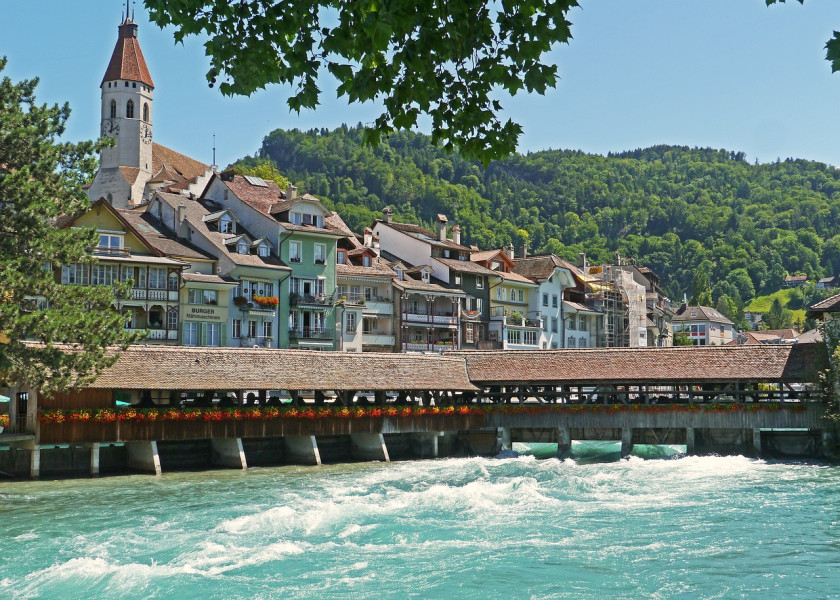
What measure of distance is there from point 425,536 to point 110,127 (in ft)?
212

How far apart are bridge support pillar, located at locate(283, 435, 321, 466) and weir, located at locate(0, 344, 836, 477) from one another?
0.25 ft

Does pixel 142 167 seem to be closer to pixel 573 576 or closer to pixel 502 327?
pixel 502 327

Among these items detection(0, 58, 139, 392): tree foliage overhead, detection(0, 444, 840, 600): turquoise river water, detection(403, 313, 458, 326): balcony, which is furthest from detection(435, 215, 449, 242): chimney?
detection(0, 58, 139, 392): tree foliage overhead

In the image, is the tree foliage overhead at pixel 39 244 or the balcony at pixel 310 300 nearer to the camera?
the tree foliage overhead at pixel 39 244

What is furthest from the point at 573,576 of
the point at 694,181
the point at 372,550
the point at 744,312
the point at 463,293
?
the point at 694,181

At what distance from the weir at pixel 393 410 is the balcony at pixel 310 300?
10257mm

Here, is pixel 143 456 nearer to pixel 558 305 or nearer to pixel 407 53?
pixel 407 53

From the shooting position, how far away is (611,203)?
17712 cm

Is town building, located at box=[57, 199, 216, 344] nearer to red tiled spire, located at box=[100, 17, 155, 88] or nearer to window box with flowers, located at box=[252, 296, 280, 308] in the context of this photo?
window box with flowers, located at box=[252, 296, 280, 308]

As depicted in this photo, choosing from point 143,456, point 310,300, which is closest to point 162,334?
point 310,300

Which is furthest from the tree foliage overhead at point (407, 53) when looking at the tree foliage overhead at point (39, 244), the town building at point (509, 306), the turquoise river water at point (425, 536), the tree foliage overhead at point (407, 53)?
the town building at point (509, 306)

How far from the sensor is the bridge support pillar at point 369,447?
35.0 m

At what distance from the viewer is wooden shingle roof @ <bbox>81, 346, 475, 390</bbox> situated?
29875 millimetres

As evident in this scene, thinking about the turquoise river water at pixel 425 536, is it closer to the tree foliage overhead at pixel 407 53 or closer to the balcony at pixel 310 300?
the tree foliage overhead at pixel 407 53
